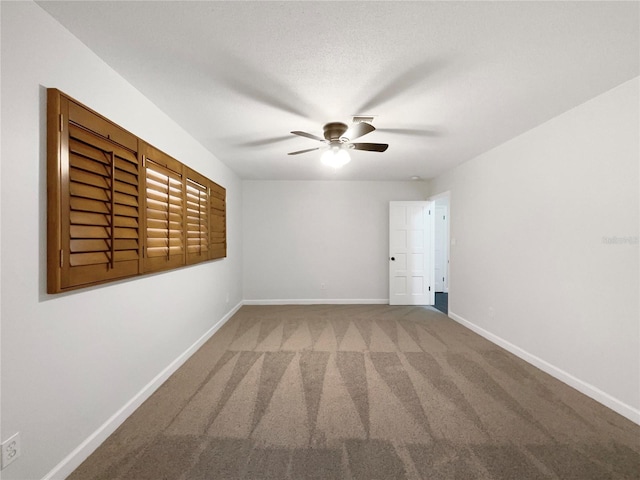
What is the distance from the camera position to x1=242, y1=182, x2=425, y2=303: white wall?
5.67m

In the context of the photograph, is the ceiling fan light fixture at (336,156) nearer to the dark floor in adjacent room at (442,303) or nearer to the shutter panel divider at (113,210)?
the shutter panel divider at (113,210)

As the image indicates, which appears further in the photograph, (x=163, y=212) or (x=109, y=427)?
(x=163, y=212)

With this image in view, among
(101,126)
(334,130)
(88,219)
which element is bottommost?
(88,219)

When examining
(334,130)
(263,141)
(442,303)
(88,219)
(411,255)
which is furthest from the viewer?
(442,303)

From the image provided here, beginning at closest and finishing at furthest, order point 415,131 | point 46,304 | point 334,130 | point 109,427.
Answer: point 46,304 < point 109,427 < point 334,130 < point 415,131

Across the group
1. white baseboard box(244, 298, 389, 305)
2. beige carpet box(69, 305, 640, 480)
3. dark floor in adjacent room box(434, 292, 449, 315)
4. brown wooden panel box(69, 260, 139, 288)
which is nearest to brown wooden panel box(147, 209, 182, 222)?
brown wooden panel box(69, 260, 139, 288)

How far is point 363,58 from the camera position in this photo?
1824mm

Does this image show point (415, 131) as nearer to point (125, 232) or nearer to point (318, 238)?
point (125, 232)

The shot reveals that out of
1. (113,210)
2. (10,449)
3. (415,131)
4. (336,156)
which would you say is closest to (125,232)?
(113,210)

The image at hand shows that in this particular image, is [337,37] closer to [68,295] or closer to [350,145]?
[350,145]

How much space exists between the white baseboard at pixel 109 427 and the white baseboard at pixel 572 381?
12.0ft

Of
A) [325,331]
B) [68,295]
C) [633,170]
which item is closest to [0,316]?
[68,295]

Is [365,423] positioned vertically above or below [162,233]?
below

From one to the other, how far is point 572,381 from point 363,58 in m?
3.18
